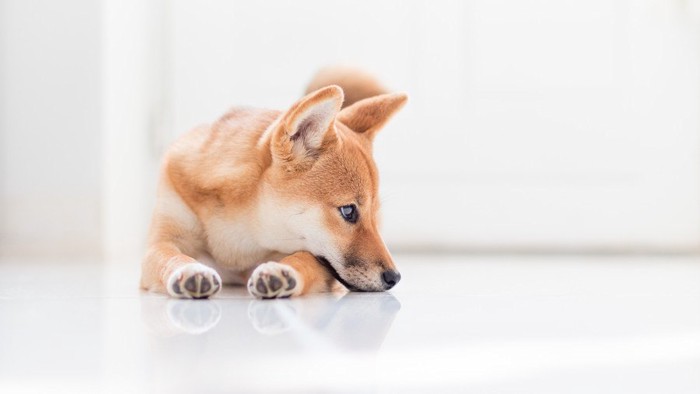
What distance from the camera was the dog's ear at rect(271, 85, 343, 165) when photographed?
4.05 feet

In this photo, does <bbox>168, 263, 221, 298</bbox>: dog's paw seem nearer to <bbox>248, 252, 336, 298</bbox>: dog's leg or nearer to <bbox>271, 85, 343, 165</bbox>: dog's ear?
<bbox>248, 252, 336, 298</bbox>: dog's leg

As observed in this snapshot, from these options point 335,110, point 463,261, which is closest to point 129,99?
point 463,261

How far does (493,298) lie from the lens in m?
1.31

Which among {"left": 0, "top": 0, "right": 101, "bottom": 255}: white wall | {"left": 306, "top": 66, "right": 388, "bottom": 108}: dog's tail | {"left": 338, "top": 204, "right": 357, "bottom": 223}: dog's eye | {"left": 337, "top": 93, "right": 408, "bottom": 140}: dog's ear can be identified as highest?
{"left": 337, "top": 93, "right": 408, "bottom": 140}: dog's ear

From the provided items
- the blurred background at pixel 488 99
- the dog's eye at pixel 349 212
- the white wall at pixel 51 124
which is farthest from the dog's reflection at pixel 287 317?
the blurred background at pixel 488 99

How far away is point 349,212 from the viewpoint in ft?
4.29

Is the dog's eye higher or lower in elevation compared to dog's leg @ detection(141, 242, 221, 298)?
higher

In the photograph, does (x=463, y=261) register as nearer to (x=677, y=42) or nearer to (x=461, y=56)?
(x=461, y=56)

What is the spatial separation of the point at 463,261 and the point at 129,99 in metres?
1.11

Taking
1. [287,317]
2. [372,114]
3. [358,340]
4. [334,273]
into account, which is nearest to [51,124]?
[372,114]

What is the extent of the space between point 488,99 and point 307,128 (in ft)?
4.71

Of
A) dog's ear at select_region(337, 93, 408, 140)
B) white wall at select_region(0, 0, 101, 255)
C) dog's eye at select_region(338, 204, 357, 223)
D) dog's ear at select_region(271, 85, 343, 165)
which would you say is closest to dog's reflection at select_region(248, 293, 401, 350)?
dog's eye at select_region(338, 204, 357, 223)

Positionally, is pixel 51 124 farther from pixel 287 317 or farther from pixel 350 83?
pixel 287 317

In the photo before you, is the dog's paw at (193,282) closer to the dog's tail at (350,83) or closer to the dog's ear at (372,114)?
the dog's ear at (372,114)
